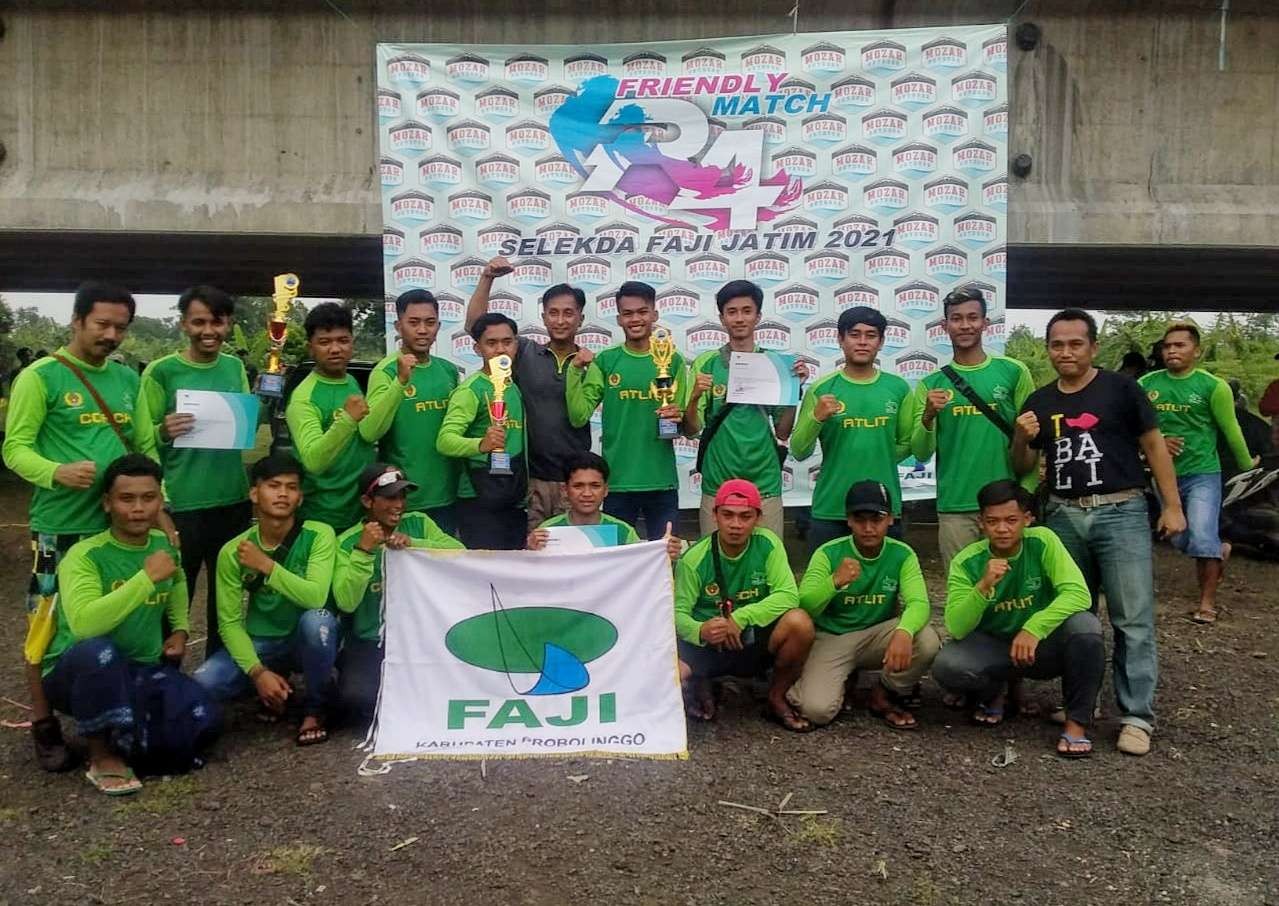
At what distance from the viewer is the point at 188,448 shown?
14.4 feet

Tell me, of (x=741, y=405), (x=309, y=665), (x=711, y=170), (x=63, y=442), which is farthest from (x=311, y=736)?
(x=711, y=170)

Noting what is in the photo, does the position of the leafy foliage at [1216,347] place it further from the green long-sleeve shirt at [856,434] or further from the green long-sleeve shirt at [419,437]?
the green long-sleeve shirt at [419,437]

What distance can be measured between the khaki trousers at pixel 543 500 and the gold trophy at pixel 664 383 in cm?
63

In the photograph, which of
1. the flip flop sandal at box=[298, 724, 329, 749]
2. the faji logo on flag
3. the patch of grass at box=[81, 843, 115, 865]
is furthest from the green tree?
the patch of grass at box=[81, 843, 115, 865]

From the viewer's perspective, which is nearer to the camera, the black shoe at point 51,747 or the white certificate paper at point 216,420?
the black shoe at point 51,747

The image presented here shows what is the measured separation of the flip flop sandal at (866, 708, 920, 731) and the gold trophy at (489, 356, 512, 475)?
2.06 m

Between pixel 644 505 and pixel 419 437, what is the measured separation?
4.03 ft

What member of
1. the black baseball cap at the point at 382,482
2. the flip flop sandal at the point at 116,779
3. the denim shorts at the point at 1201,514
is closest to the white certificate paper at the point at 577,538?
the black baseball cap at the point at 382,482

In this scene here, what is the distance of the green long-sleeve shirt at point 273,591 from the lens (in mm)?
4105

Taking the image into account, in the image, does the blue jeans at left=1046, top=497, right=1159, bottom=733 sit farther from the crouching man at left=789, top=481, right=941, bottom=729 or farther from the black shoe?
the black shoe

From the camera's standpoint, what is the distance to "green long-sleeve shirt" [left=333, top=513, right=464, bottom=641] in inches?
163

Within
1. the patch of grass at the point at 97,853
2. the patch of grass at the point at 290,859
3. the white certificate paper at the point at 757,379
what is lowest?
the patch of grass at the point at 97,853

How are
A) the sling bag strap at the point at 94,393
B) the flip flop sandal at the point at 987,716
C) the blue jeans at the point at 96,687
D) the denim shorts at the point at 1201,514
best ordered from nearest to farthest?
1. the blue jeans at the point at 96,687
2. the sling bag strap at the point at 94,393
3. the flip flop sandal at the point at 987,716
4. the denim shorts at the point at 1201,514

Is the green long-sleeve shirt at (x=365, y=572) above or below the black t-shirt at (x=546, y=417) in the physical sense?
below
